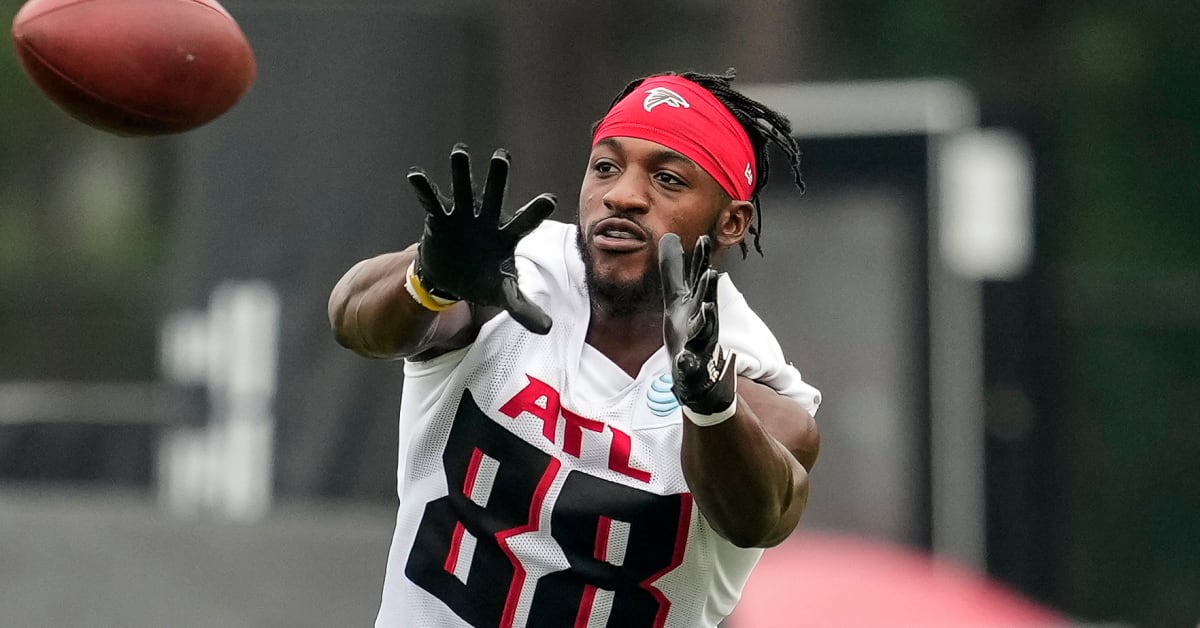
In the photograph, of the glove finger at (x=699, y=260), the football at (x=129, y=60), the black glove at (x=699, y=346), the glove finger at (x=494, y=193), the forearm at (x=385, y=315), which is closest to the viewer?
the black glove at (x=699, y=346)

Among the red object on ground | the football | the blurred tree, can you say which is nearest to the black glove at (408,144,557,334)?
the football

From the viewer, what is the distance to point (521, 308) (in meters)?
3.62

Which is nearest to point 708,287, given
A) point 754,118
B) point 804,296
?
point 754,118

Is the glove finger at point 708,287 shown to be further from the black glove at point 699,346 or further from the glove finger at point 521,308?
the glove finger at point 521,308

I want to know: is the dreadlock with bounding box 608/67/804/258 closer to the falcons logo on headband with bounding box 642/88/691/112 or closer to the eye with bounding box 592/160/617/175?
the falcons logo on headband with bounding box 642/88/691/112

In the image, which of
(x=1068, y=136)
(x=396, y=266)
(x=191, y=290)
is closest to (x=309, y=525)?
(x=191, y=290)

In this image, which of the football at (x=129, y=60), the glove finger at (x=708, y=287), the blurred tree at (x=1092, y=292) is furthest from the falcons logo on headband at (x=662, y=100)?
the blurred tree at (x=1092, y=292)

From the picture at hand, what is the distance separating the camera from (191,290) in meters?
8.38

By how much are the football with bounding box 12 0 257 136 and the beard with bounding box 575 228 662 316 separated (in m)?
0.93

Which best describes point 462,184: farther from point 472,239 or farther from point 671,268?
point 671,268

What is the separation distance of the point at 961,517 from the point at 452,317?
618cm

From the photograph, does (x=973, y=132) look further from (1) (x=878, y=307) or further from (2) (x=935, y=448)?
(2) (x=935, y=448)

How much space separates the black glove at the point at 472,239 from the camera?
3.55 metres

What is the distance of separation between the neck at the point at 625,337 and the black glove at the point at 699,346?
1.60 feet
